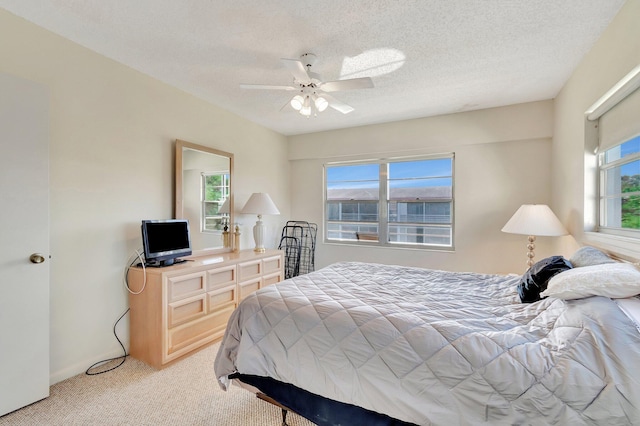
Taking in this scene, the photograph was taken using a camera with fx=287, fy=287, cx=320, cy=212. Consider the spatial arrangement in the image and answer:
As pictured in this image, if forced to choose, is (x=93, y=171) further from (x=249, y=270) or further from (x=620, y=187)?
(x=620, y=187)

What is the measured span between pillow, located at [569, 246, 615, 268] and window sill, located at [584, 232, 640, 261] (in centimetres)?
10

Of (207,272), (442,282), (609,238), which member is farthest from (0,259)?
(609,238)

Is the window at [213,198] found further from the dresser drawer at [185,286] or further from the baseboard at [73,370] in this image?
the baseboard at [73,370]

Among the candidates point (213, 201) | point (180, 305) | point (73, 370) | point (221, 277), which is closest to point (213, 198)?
point (213, 201)

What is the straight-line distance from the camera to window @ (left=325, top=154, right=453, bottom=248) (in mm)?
4059

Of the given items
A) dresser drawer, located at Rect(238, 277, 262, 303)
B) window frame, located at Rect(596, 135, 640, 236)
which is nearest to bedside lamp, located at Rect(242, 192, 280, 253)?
dresser drawer, located at Rect(238, 277, 262, 303)

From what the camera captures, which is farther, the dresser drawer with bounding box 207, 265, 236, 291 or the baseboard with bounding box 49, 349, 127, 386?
the dresser drawer with bounding box 207, 265, 236, 291

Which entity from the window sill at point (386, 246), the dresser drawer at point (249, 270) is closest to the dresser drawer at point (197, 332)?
the dresser drawer at point (249, 270)

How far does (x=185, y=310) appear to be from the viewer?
2.59 m

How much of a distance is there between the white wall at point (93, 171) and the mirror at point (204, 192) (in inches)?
4.9

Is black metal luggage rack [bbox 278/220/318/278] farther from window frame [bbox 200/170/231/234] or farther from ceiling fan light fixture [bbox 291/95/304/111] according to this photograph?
ceiling fan light fixture [bbox 291/95/304/111]

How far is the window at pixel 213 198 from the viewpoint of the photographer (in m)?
3.38

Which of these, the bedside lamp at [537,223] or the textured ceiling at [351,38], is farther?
the bedside lamp at [537,223]

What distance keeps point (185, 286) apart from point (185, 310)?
0.22 metres
